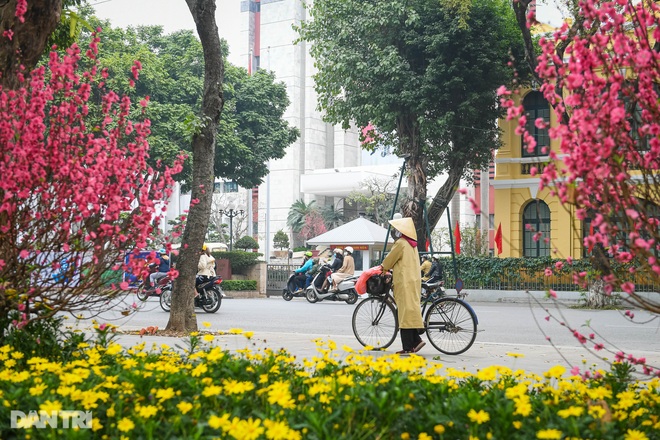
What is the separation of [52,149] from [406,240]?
5.27m

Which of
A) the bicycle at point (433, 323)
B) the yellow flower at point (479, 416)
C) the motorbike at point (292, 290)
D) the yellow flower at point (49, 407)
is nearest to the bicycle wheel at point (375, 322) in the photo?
the bicycle at point (433, 323)

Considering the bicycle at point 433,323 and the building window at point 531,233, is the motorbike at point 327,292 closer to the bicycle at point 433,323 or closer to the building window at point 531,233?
the building window at point 531,233

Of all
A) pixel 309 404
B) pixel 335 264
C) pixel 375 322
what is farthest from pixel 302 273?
pixel 309 404

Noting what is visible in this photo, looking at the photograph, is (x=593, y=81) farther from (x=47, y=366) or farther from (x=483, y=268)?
(x=483, y=268)

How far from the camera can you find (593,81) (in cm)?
413

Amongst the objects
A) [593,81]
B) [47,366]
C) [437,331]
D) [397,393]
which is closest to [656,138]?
[593,81]

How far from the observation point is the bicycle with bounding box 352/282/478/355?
10781 millimetres

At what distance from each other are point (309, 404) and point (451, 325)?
6.81 meters

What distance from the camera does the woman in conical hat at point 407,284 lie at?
10.1 m

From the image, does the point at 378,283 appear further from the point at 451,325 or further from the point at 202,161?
the point at 202,161

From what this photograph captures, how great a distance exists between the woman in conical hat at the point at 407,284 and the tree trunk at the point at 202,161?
3248 mm

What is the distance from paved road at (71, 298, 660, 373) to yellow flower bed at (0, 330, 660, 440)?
1.47m

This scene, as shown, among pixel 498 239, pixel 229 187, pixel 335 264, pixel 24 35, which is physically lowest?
pixel 335 264

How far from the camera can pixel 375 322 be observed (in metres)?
11.2
